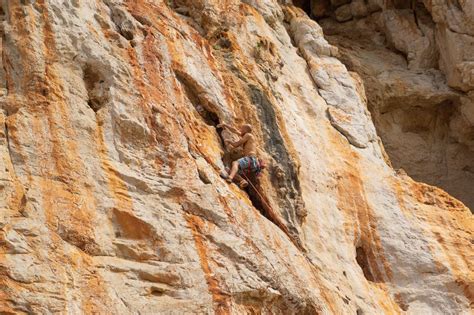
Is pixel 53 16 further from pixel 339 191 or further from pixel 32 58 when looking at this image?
pixel 339 191

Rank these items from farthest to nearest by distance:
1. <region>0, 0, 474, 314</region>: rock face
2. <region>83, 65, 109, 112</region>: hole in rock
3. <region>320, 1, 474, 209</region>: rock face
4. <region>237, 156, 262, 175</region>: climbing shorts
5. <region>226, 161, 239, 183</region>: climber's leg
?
<region>320, 1, 474, 209</region>: rock face < <region>237, 156, 262, 175</region>: climbing shorts < <region>226, 161, 239, 183</region>: climber's leg < <region>83, 65, 109, 112</region>: hole in rock < <region>0, 0, 474, 314</region>: rock face

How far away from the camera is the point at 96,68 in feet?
43.4

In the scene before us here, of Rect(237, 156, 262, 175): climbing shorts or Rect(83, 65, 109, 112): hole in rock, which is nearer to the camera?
Rect(83, 65, 109, 112): hole in rock

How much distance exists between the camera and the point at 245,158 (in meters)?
13.9

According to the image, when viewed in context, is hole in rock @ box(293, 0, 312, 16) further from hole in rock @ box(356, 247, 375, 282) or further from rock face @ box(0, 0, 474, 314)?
hole in rock @ box(356, 247, 375, 282)

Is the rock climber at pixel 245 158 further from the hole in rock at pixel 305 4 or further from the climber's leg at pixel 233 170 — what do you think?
the hole in rock at pixel 305 4


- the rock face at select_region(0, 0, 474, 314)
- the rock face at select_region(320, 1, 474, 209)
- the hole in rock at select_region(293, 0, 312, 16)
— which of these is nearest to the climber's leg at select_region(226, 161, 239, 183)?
the rock face at select_region(0, 0, 474, 314)

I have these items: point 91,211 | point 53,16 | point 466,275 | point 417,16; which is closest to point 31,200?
point 91,211

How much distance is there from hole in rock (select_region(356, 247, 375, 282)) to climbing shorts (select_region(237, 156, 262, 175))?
281 cm

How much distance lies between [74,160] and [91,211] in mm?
877

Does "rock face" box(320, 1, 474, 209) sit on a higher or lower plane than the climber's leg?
higher

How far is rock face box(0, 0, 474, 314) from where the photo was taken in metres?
10.6

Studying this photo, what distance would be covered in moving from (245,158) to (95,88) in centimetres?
267

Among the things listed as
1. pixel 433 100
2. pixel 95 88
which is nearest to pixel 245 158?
pixel 95 88
